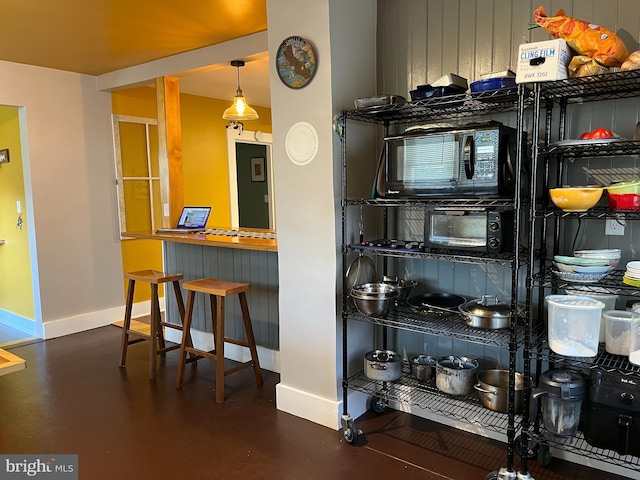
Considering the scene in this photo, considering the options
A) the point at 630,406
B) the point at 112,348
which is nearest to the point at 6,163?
the point at 112,348

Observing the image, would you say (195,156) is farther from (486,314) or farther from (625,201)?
(625,201)

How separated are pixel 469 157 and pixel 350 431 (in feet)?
4.75

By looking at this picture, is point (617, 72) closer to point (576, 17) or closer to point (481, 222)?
point (576, 17)

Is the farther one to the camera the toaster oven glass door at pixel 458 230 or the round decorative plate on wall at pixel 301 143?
the round decorative plate on wall at pixel 301 143

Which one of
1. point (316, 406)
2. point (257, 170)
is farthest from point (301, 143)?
point (257, 170)

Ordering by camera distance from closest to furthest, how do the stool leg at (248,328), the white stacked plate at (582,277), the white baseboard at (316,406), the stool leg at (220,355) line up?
the white stacked plate at (582,277) → the white baseboard at (316,406) → the stool leg at (220,355) → the stool leg at (248,328)

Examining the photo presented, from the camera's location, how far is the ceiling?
284 centimetres

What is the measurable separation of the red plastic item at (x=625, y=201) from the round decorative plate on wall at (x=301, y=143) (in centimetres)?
136

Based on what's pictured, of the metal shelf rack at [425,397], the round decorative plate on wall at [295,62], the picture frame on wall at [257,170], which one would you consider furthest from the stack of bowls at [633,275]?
the picture frame on wall at [257,170]

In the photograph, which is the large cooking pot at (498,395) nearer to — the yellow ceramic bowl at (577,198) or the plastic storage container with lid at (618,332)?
the plastic storage container with lid at (618,332)

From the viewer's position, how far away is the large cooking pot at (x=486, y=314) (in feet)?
6.85

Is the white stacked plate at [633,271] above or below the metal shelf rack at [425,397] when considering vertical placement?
above

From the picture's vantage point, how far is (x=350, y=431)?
2453 millimetres

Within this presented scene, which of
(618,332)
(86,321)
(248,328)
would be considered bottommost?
(86,321)
